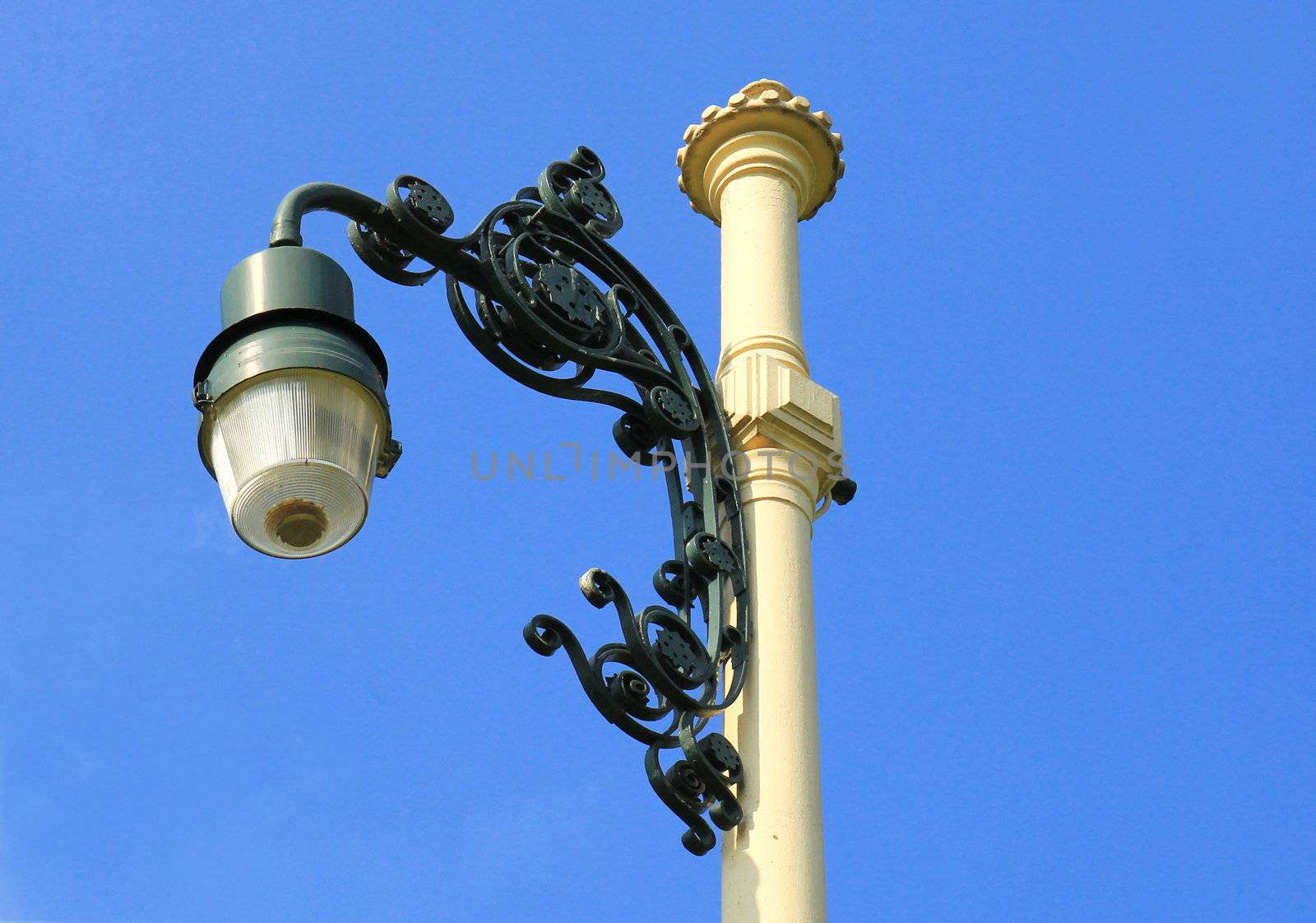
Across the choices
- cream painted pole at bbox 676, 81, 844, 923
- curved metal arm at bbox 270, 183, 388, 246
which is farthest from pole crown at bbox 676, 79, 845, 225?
curved metal arm at bbox 270, 183, 388, 246

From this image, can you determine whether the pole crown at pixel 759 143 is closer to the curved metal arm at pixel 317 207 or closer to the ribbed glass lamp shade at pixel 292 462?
the curved metal arm at pixel 317 207

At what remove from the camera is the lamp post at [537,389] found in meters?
4.45

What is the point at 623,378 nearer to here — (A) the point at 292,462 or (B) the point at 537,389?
(B) the point at 537,389

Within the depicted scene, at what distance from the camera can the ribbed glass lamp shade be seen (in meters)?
4.39

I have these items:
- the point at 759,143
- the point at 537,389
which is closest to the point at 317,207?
the point at 537,389

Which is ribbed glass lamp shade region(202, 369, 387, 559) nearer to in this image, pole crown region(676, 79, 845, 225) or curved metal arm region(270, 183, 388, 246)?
curved metal arm region(270, 183, 388, 246)

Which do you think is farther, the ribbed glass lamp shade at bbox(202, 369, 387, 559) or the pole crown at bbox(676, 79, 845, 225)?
the pole crown at bbox(676, 79, 845, 225)

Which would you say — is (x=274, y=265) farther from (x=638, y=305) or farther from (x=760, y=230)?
(x=760, y=230)

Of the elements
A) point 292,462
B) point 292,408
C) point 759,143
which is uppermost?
point 759,143

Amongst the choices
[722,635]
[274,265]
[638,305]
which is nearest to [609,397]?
[638,305]

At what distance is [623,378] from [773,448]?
43cm

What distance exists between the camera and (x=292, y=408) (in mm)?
4461

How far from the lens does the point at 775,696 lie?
505 centimetres

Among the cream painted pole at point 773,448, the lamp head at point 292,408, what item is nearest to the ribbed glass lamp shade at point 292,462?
the lamp head at point 292,408
